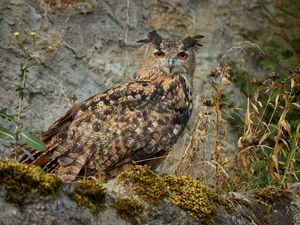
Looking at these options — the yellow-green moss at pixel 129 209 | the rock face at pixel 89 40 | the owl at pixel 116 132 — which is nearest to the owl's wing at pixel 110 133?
the owl at pixel 116 132

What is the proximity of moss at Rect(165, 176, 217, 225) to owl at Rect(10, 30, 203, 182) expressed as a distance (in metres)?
0.82

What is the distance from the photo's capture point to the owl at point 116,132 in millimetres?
4758

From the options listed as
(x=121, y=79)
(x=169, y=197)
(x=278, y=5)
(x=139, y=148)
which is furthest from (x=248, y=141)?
(x=278, y=5)

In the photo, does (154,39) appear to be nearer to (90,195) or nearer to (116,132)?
(116,132)

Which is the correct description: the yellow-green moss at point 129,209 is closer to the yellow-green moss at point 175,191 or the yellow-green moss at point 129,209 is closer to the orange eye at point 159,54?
the yellow-green moss at point 175,191

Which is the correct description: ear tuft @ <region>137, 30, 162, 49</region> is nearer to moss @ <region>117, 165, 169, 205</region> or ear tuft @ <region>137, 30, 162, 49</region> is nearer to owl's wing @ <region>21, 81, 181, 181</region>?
owl's wing @ <region>21, 81, 181, 181</region>

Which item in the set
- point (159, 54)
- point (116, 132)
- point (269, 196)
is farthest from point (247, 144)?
point (159, 54)

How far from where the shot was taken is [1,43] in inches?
231

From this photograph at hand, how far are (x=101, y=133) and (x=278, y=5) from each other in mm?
3516

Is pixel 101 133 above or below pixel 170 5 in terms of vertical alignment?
below

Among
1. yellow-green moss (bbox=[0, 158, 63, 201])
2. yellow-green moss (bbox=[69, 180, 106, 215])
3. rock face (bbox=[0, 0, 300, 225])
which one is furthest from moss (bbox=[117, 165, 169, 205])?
rock face (bbox=[0, 0, 300, 225])

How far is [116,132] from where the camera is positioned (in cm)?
489

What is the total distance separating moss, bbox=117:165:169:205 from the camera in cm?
364

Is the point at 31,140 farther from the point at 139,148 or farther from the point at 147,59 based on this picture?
the point at 147,59
